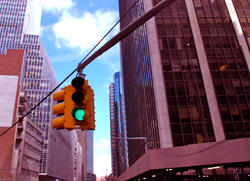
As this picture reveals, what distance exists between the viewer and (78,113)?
4.15 m

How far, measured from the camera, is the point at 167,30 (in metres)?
36.0

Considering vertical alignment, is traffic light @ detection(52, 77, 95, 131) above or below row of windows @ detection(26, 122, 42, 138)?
below

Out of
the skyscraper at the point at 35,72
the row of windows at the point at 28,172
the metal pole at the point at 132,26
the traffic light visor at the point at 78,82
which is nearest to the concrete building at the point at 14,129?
the row of windows at the point at 28,172

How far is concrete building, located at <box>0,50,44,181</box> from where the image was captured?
60250mm

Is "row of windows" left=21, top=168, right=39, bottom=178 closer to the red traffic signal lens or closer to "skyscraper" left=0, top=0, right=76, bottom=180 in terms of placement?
"skyscraper" left=0, top=0, right=76, bottom=180

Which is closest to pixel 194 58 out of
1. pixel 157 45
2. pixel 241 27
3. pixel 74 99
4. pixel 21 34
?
pixel 157 45

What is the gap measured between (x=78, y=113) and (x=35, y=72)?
12062 cm

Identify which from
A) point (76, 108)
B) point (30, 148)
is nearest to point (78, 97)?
point (76, 108)

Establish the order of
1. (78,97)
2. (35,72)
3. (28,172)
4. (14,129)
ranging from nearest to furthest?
(78,97) < (14,129) < (28,172) < (35,72)

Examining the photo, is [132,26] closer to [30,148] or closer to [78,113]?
[78,113]

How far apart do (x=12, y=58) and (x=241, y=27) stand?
63.3m

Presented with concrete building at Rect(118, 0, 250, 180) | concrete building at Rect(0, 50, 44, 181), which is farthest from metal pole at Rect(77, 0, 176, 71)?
concrete building at Rect(0, 50, 44, 181)

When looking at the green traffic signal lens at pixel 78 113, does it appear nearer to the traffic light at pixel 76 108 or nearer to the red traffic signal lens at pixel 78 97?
the traffic light at pixel 76 108

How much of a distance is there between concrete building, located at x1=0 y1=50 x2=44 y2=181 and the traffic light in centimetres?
6371
